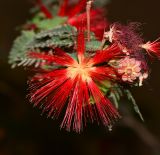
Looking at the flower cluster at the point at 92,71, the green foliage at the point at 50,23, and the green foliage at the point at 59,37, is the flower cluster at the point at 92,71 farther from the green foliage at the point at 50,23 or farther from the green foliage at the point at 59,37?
the green foliage at the point at 50,23

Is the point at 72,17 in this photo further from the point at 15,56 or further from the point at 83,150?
the point at 83,150

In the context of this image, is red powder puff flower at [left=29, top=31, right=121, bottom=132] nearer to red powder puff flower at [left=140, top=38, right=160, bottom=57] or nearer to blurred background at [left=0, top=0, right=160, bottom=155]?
red powder puff flower at [left=140, top=38, right=160, bottom=57]

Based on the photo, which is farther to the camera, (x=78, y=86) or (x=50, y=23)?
(x=50, y=23)

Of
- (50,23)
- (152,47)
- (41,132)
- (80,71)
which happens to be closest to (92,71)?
(80,71)

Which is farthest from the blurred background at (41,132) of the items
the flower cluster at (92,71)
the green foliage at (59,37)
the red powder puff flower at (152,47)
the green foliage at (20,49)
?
the red powder puff flower at (152,47)

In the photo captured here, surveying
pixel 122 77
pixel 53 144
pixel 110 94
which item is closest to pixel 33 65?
pixel 110 94

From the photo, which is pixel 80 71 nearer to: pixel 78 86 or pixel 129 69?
pixel 78 86
